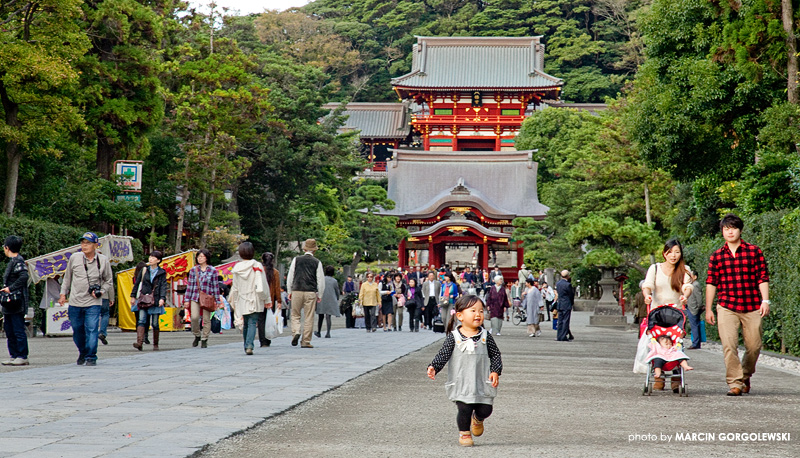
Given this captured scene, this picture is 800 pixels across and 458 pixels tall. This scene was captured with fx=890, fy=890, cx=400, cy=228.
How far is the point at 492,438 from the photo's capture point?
17.6 feet

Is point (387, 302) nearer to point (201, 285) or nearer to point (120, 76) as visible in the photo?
point (120, 76)

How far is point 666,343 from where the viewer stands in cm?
770

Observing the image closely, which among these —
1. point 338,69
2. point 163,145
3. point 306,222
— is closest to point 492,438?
point 163,145

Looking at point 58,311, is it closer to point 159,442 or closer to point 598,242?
point 159,442

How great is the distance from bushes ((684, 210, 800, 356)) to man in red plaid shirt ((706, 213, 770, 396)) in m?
3.61

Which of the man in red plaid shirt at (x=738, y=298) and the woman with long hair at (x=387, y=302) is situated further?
the woman with long hair at (x=387, y=302)

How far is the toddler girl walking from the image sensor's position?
5.10 metres

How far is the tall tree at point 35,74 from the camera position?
15.9m

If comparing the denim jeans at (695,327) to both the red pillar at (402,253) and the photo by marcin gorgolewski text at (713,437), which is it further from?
the red pillar at (402,253)

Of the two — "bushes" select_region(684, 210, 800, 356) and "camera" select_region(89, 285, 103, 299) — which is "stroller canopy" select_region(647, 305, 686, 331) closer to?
"bushes" select_region(684, 210, 800, 356)

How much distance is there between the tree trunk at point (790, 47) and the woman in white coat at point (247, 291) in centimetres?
913

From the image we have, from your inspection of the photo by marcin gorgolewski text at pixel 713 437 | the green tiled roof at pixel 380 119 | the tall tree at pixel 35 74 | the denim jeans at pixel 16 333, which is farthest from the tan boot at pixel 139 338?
the green tiled roof at pixel 380 119

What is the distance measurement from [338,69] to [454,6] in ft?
33.7

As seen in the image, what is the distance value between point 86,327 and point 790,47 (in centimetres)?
1156
